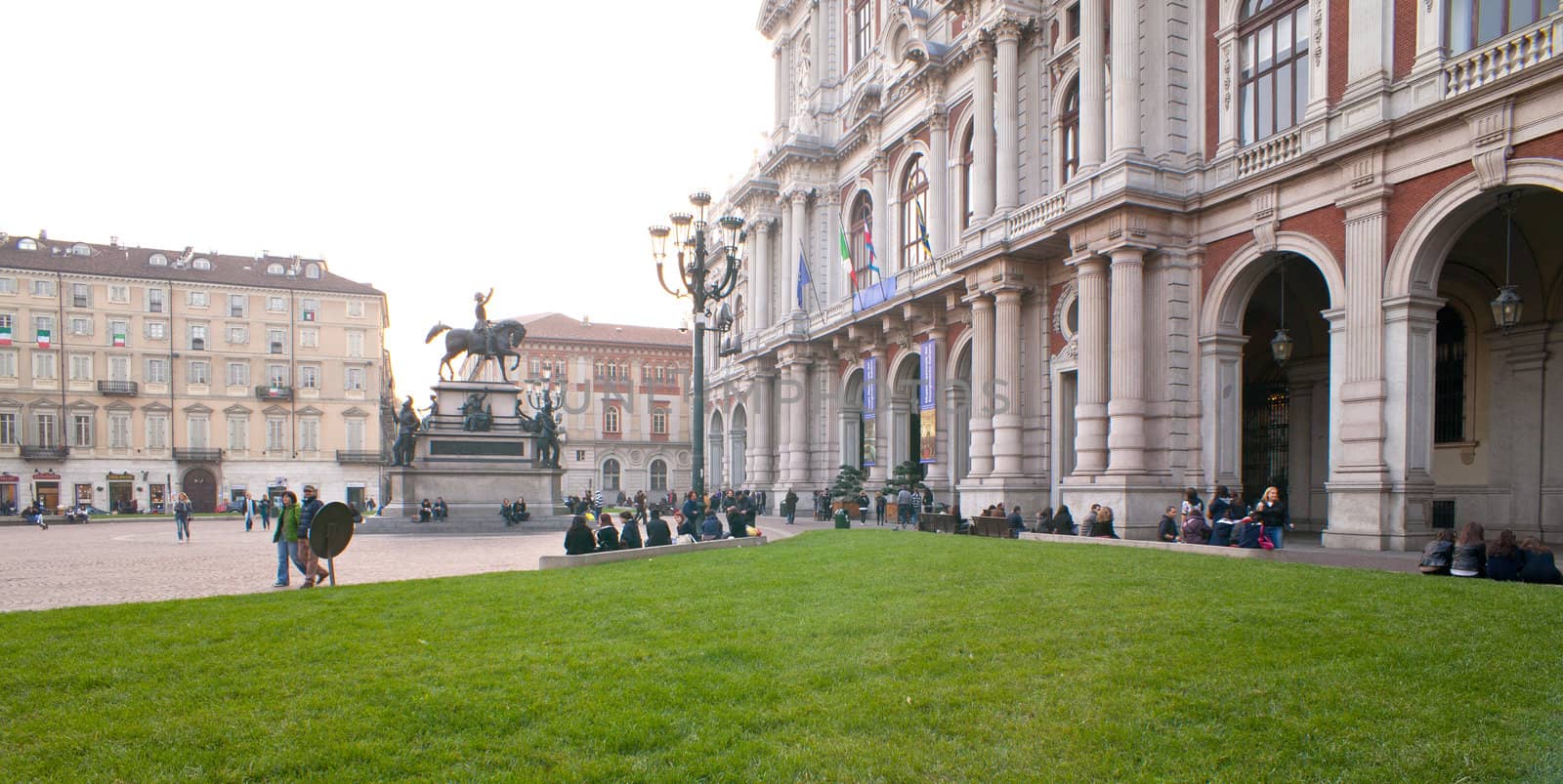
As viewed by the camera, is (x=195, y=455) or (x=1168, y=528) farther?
(x=195, y=455)

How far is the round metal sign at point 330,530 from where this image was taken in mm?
12000

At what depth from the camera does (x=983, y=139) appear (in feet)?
93.3

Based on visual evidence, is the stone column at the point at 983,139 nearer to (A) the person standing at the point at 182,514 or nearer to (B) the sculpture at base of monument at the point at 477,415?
(B) the sculpture at base of monument at the point at 477,415

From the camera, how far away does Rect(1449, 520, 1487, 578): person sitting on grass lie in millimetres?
11094

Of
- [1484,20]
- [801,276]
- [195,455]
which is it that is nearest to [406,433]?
[801,276]

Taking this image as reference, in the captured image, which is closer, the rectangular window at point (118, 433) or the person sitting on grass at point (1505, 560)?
the person sitting on grass at point (1505, 560)

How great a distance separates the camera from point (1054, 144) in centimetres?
2664

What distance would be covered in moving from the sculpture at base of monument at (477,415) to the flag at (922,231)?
49.7 feet

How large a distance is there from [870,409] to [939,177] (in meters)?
9.44

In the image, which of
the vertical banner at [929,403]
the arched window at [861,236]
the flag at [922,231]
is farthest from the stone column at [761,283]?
the vertical banner at [929,403]

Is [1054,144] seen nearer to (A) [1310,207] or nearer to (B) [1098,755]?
(A) [1310,207]

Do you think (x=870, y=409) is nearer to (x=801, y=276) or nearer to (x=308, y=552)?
(x=801, y=276)

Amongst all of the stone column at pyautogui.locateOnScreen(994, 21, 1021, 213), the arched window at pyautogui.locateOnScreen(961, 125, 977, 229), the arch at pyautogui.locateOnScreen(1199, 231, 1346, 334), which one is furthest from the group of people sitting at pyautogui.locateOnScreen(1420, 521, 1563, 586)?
the arched window at pyautogui.locateOnScreen(961, 125, 977, 229)

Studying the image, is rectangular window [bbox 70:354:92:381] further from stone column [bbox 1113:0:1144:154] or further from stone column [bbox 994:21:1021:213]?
stone column [bbox 1113:0:1144:154]
